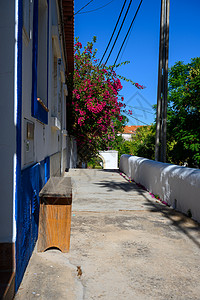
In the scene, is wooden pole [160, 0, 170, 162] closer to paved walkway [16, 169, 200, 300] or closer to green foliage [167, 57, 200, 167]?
paved walkway [16, 169, 200, 300]

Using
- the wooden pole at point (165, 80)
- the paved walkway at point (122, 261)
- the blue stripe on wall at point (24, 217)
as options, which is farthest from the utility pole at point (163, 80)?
the blue stripe on wall at point (24, 217)

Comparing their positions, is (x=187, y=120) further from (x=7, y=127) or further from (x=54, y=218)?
(x=7, y=127)

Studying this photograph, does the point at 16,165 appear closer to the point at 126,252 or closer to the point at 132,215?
the point at 126,252

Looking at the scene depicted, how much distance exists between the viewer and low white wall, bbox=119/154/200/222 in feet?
16.4

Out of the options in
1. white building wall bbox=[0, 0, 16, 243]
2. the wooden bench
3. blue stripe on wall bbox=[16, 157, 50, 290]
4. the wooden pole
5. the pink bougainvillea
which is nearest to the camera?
white building wall bbox=[0, 0, 16, 243]

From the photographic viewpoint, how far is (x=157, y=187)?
7.23 metres

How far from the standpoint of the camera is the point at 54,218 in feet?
10.8

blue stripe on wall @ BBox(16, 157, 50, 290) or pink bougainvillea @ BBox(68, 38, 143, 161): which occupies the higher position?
pink bougainvillea @ BBox(68, 38, 143, 161)

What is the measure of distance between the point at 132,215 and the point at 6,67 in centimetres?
383

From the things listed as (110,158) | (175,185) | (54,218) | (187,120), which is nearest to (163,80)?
(175,185)

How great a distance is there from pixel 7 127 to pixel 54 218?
4.66 ft

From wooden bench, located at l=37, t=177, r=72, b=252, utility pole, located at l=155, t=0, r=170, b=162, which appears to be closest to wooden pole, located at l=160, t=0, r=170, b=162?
utility pole, located at l=155, t=0, r=170, b=162

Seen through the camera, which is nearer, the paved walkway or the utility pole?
the paved walkway

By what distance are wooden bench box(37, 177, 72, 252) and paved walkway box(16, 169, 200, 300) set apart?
147 mm
